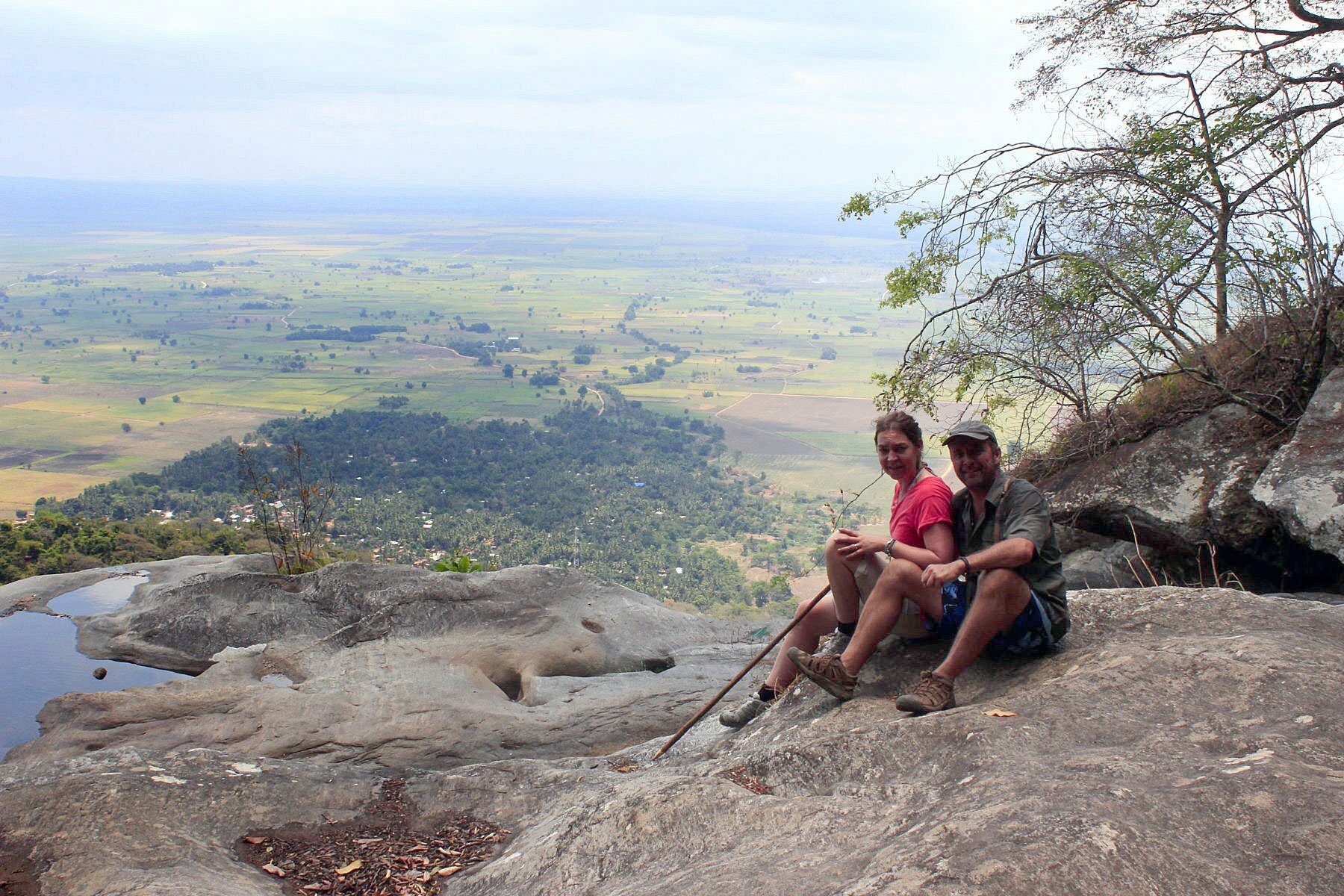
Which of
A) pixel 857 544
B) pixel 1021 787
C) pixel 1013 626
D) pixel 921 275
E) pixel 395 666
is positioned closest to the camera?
pixel 1021 787

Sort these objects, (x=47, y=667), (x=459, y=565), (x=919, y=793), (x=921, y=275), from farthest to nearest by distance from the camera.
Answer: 1. (x=459, y=565)
2. (x=921, y=275)
3. (x=47, y=667)
4. (x=919, y=793)

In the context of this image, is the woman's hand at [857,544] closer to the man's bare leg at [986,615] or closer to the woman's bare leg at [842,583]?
the woman's bare leg at [842,583]

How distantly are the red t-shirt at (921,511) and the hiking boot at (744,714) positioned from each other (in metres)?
1.36

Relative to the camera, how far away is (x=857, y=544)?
189 inches

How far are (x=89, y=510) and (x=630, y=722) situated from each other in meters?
32.0

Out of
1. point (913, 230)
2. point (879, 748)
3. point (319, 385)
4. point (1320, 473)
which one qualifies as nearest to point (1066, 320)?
point (913, 230)

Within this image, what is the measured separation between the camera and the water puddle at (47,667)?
6.79 m

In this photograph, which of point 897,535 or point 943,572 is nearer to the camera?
point 943,572

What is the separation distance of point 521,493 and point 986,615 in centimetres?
4017

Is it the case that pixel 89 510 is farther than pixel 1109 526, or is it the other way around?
pixel 89 510

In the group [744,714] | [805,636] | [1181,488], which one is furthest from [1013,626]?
[1181,488]

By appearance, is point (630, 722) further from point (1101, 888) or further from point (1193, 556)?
point (1193, 556)

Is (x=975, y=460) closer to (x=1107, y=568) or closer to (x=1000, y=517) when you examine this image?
(x=1000, y=517)

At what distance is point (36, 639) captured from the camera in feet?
26.9
